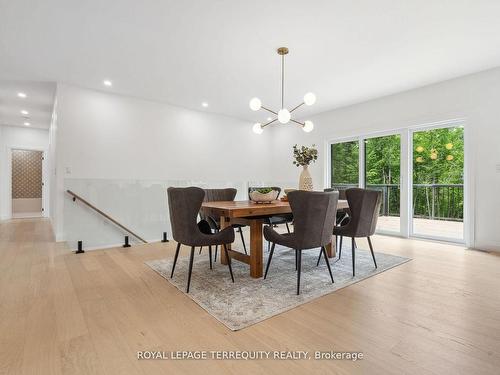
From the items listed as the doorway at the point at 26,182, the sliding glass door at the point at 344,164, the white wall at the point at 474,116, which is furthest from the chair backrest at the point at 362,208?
the doorway at the point at 26,182

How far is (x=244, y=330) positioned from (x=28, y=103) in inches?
249

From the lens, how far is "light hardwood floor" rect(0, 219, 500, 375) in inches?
55.4

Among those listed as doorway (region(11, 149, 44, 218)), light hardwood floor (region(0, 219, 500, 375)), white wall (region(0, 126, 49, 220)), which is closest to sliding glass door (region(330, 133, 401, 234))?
light hardwood floor (region(0, 219, 500, 375))

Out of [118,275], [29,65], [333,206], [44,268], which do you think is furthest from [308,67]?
[44,268]

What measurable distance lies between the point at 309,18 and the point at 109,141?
3.86 meters

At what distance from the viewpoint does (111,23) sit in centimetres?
268

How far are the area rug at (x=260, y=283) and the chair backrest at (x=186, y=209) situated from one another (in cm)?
50

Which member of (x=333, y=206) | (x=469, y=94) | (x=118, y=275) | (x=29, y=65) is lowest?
(x=118, y=275)

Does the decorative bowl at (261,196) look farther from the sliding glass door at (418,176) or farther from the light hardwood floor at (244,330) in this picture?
the sliding glass door at (418,176)

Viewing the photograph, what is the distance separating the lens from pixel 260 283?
2523 millimetres

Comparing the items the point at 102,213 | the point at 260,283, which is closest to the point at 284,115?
the point at 260,283

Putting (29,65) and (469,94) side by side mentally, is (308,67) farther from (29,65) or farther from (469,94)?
(29,65)

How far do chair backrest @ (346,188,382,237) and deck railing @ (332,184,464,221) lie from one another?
1715mm

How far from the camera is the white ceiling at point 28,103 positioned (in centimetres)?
439
